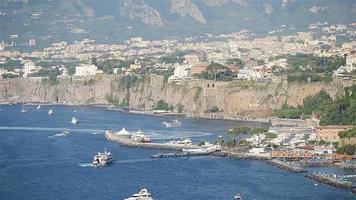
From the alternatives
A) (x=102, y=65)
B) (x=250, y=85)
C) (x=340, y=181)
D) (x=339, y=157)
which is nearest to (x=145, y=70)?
(x=102, y=65)

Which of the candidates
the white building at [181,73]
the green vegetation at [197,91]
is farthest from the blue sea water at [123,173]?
the white building at [181,73]

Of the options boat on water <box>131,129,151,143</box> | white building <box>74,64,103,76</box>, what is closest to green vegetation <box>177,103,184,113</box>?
boat on water <box>131,129,151,143</box>

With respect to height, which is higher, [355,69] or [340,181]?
[355,69]

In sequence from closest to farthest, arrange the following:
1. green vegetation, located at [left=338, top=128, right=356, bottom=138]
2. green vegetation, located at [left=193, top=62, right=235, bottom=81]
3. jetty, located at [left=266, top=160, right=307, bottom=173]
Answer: jetty, located at [left=266, top=160, right=307, bottom=173]
green vegetation, located at [left=338, top=128, right=356, bottom=138]
green vegetation, located at [left=193, top=62, right=235, bottom=81]

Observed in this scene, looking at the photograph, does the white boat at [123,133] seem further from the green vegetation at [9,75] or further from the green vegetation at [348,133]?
the green vegetation at [9,75]

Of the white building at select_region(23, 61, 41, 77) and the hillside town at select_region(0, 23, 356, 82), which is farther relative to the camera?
Result: the white building at select_region(23, 61, 41, 77)

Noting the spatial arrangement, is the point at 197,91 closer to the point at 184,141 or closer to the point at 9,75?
the point at 184,141

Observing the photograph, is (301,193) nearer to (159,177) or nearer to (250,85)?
(159,177)

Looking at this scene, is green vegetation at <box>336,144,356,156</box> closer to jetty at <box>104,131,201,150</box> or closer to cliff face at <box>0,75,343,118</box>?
jetty at <box>104,131,201,150</box>
